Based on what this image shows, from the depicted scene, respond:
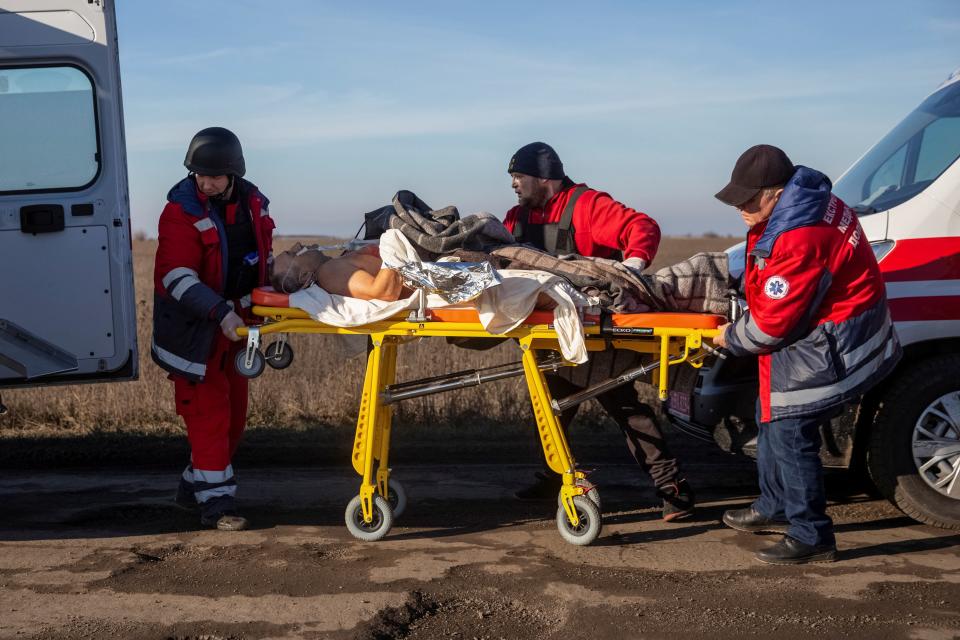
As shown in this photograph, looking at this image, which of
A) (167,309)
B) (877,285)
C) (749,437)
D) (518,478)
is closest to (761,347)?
(877,285)

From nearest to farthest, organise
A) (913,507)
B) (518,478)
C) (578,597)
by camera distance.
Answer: (578,597), (913,507), (518,478)

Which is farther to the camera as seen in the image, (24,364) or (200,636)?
(24,364)

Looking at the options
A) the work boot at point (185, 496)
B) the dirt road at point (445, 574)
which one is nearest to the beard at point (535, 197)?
the dirt road at point (445, 574)

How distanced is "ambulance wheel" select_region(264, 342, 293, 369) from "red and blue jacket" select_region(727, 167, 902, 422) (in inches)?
88.8

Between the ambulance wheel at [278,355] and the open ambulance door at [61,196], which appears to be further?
the open ambulance door at [61,196]

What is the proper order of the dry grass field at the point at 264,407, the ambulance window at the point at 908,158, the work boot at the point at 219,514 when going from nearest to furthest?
the work boot at the point at 219,514 < the ambulance window at the point at 908,158 < the dry grass field at the point at 264,407

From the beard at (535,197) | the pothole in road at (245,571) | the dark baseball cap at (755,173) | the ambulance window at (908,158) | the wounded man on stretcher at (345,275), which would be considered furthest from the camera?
the beard at (535,197)

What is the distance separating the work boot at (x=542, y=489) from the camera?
654cm

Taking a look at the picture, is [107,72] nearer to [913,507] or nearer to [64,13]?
[64,13]

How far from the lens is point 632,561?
17.4 feet

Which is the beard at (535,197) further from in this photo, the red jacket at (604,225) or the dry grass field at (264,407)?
the dry grass field at (264,407)

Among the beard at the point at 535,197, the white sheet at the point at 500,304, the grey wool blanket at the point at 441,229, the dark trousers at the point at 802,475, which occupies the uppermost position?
the beard at the point at 535,197

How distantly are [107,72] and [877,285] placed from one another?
14.2 ft

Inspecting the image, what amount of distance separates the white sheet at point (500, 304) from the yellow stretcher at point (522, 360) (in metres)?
0.08
